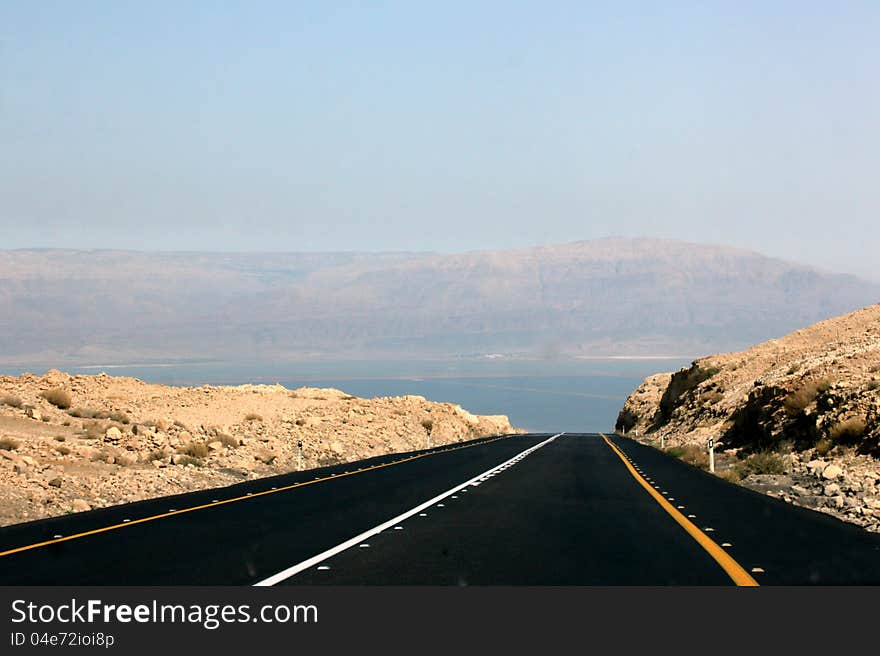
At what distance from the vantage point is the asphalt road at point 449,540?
37.6ft

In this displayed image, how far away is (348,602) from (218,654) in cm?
196

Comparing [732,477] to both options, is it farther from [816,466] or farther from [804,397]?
[804,397]

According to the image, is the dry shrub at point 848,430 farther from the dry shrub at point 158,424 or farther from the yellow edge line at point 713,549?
the dry shrub at point 158,424

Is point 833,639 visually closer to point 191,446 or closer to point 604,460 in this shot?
point 191,446

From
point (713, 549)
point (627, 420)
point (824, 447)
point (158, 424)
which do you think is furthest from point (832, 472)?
point (627, 420)

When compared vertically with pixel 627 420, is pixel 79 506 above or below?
above

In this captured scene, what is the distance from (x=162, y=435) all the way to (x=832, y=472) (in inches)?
831

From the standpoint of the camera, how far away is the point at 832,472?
25031 millimetres

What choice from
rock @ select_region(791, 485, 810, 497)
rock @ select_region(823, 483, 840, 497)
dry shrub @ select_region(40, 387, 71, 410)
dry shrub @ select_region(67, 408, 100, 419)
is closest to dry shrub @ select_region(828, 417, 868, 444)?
rock @ select_region(791, 485, 810, 497)

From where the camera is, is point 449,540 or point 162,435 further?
point 162,435

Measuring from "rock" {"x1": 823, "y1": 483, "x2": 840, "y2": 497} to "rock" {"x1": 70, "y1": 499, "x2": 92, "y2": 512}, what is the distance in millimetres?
15106

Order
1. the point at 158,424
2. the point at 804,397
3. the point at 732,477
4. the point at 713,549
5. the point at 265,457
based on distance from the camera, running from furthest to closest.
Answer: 1. the point at 158,424
2. the point at 265,457
3. the point at 804,397
4. the point at 732,477
5. the point at 713,549

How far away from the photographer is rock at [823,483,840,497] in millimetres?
22561

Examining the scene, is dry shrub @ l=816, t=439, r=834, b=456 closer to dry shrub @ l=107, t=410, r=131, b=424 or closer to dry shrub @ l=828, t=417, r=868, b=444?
dry shrub @ l=828, t=417, r=868, b=444
